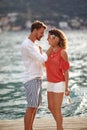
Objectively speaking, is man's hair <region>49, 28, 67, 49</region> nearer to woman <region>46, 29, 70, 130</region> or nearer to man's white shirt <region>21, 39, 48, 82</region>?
woman <region>46, 29, 70, 130</region>

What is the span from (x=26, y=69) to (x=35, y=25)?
1.58 feet

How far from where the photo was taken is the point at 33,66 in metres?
5.20

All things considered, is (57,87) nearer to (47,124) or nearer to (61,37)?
(61,37)

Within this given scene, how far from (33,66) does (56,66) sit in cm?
26

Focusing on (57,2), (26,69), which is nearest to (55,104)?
(26,69)

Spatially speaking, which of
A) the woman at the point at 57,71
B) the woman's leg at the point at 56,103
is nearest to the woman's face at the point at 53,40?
the woman at the point at 57,71

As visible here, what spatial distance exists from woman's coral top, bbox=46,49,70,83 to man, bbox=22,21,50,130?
0.08 meters

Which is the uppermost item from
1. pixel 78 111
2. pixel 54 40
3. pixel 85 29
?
pixel 54 40

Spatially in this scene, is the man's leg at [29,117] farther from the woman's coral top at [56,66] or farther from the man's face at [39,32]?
the man's face at [39,32]

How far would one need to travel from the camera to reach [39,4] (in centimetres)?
15050

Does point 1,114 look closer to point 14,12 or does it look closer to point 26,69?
point 26,69

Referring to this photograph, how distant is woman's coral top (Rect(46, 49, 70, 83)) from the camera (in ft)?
16.6

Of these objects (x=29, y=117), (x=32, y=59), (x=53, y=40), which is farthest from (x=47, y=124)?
(x=53, y=40)

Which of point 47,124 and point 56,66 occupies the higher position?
point 56,66
